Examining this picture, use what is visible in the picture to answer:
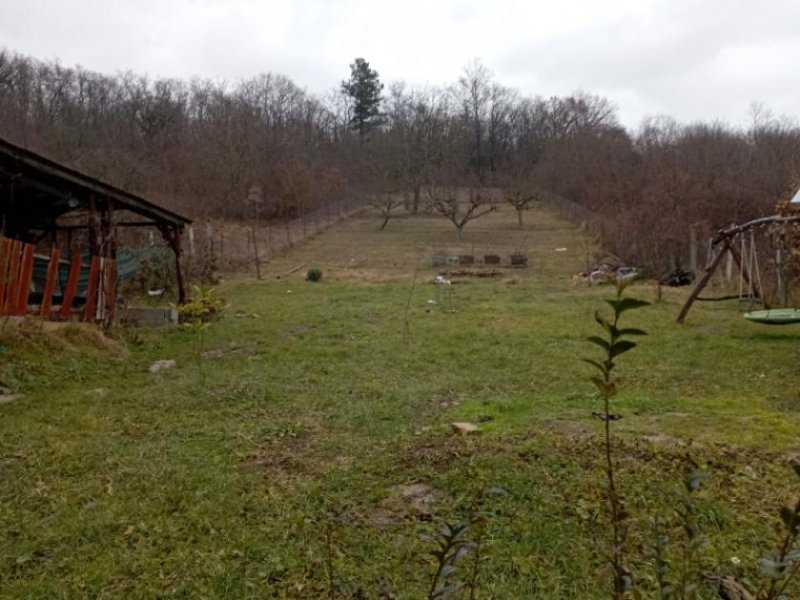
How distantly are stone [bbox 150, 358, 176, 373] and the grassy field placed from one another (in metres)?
0.12

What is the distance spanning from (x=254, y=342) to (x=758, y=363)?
255 inches

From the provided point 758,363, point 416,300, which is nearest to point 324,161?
point 416,300

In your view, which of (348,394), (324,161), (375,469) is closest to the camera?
(375,469)

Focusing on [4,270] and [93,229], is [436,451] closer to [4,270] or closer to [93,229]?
[4,270]

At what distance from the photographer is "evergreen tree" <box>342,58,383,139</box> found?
54.7 metres

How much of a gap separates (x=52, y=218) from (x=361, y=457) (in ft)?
33.8

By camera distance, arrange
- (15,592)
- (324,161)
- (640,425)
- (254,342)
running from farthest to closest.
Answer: (324,161)
(254,342)
(640,425)
(15,592)

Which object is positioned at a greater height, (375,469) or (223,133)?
(223,133)

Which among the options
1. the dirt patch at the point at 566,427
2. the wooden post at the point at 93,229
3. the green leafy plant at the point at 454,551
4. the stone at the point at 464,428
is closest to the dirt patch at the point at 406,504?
the green leafy plant at the point at 454,551

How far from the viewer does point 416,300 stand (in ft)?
43.7

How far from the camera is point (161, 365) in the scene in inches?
280

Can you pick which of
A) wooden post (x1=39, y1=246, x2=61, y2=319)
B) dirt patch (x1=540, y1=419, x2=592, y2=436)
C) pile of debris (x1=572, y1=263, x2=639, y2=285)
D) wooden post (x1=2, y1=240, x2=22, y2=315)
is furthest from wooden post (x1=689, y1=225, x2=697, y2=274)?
wooden post (x1=2, y1=240, x2=22, y2=315)

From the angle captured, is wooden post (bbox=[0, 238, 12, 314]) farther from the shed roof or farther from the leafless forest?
the leafless forest

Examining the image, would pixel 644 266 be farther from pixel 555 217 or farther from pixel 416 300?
pixel 555 217
